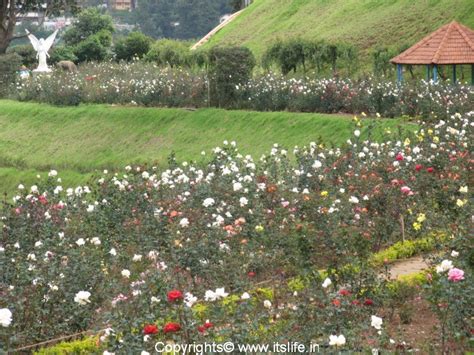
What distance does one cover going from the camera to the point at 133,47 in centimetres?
5025

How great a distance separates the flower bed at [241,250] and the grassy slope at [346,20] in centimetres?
1980

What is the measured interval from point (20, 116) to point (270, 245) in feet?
79.5

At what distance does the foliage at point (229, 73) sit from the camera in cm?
2919

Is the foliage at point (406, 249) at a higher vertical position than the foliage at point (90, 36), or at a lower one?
lower

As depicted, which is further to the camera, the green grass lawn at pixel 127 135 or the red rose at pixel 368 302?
the green grass lawn at pixel 127 135

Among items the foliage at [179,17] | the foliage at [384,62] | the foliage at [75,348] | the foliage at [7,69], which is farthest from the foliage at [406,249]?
the foliage at [179,17]

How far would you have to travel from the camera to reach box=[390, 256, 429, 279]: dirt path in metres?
11.1

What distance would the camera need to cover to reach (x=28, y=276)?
8.98 metres

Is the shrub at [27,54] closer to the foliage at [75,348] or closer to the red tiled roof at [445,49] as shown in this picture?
the red tiled roof at [445,49]

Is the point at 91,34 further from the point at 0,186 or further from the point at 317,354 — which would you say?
the point at 317,354

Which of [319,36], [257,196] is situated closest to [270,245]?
[257,196]

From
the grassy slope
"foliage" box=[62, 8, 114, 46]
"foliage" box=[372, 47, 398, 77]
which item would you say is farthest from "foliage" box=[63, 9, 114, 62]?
"foliage" box=[372, 47, 398, 77]

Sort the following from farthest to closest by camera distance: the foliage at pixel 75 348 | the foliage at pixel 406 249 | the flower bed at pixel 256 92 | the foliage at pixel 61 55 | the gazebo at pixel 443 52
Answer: the foliage at pixel 61 55 → the gazebo at pixel 443 52 → the flower bed at pixel 256 92 → the foliage at pixel 406 249 → the foliage at pixel 75 348

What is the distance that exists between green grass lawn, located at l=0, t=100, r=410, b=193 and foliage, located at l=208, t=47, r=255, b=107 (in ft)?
2.21
